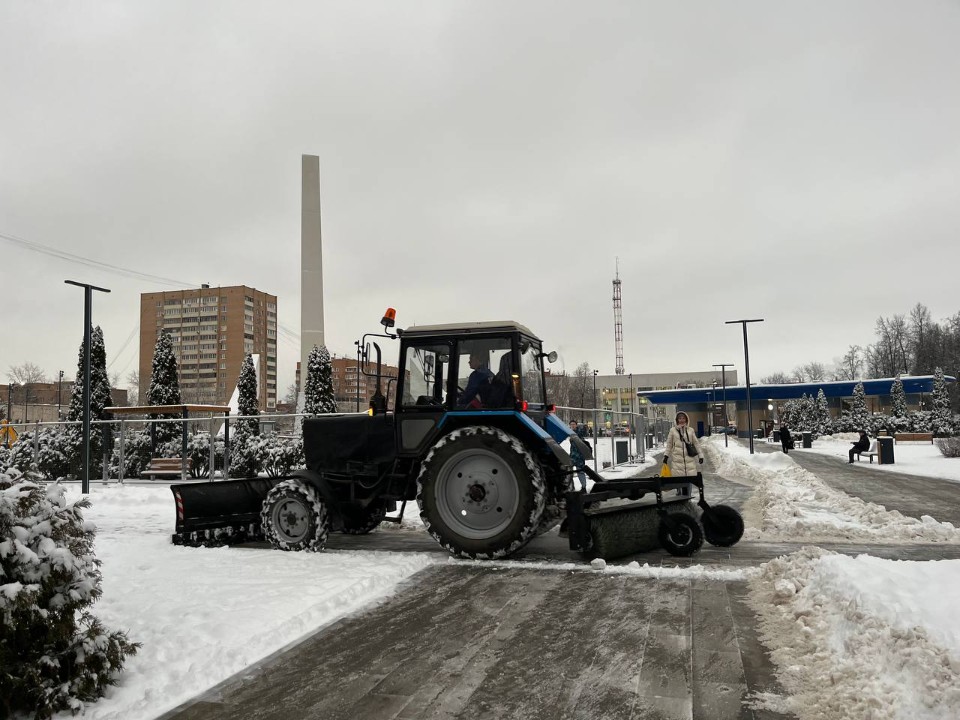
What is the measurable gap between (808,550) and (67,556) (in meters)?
5.95

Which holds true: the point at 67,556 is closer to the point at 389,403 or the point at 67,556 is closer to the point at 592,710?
the point at 592,710

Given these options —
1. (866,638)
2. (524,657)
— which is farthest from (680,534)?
(524,657)

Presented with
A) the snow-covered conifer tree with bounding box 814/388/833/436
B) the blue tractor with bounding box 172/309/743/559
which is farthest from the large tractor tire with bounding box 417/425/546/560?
the snow-covered conifer tree with bounding box 814/388/833/436

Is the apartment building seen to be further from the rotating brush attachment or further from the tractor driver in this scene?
the rotating brush attachment

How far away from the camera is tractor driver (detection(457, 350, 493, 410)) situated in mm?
7781

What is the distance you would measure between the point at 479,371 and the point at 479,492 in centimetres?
138

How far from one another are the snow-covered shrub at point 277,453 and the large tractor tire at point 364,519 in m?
7.15

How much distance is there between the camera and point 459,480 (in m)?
7.50

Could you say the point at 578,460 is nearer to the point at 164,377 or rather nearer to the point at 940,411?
the point at 164,377

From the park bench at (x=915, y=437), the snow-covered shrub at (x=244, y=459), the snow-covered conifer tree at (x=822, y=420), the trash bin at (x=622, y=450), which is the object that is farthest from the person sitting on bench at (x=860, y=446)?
the snow-covered conifer tree at (x=822, y=420)

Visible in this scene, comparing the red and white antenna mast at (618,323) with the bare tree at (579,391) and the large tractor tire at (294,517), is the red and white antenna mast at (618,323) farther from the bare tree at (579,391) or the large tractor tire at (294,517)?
the large tractor tire at (294,517)

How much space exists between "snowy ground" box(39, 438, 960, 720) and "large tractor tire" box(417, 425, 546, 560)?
477 millimetres

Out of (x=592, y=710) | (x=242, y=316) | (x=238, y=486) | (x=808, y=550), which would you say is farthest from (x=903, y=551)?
(x=242, y=316)

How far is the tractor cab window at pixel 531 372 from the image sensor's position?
25.9 feet
